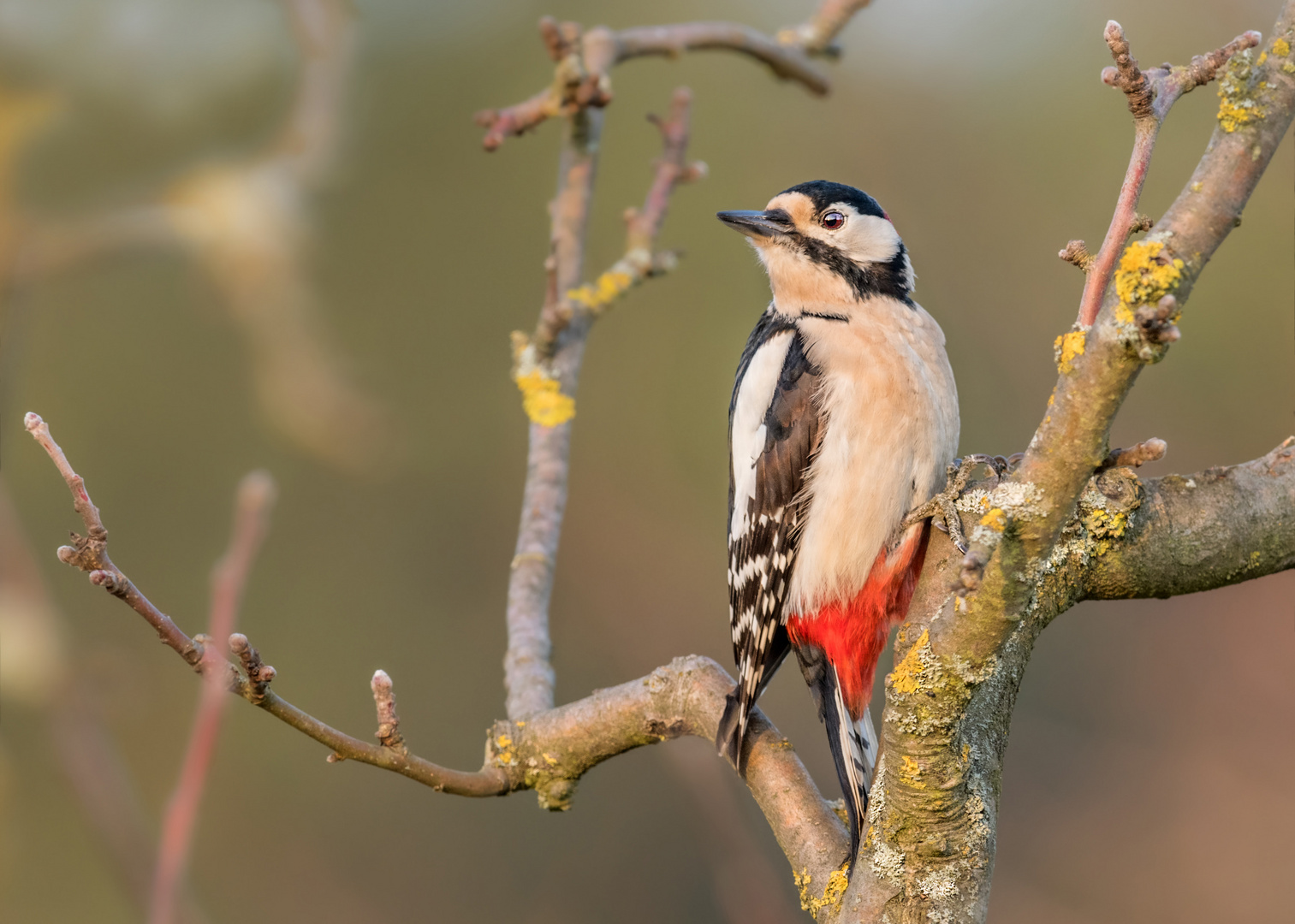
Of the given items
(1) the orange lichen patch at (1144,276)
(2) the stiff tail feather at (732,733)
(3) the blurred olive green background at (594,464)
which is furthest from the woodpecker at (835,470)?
(3) the blurred olive green background at (594,464)

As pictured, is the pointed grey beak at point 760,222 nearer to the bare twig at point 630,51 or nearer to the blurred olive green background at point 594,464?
the bare twig at point 630,51

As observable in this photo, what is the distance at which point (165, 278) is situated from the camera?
Result: 7.14 meters

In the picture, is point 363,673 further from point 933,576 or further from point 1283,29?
point 1283,29

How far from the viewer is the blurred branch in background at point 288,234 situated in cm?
284

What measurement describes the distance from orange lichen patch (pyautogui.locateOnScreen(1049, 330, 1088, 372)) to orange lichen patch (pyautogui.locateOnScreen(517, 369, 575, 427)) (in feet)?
6.12

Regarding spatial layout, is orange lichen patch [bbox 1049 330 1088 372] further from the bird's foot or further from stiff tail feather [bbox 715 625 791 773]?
stiff tail feather [bbox 715 625 791 773]


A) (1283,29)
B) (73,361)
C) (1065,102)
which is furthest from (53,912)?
(1065,102)

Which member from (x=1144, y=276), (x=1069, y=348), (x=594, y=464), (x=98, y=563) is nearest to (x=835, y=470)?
(x=1069, y=348)

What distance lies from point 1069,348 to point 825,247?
1.62 m

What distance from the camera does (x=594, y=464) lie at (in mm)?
7609

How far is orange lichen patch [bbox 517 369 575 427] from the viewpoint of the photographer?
3420 millimetres

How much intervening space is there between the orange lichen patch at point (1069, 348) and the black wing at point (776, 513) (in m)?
1.16

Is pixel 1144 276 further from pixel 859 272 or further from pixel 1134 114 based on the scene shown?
pixel 859 272

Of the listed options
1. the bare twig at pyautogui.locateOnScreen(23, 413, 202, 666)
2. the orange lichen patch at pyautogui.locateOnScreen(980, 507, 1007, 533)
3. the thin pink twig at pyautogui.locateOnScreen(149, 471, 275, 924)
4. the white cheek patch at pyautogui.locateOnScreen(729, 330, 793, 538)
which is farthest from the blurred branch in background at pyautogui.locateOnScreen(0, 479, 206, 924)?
the white cheek patch at pyautogui.locateOnScreen(729, 330, 793, 538)
